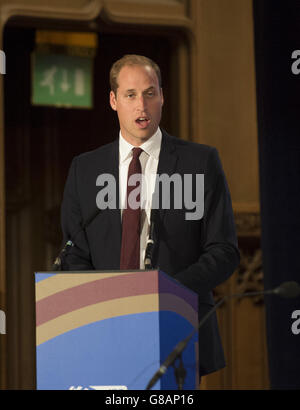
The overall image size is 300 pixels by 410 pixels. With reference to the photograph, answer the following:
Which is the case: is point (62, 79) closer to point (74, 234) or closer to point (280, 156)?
point (280, 156)

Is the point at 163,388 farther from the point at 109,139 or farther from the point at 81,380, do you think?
the point at 109,139

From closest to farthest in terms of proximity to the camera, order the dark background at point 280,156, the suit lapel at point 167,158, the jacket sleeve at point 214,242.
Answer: the jacket sleeve at point 214,242, the suit lapel at point 167,158, the dark background at point 280,156

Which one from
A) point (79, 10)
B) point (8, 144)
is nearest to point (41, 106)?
point (8, 144)

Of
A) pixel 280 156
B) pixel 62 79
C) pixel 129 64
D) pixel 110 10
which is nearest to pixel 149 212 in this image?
pixel 129 64

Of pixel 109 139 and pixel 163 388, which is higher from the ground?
pixel 109 139

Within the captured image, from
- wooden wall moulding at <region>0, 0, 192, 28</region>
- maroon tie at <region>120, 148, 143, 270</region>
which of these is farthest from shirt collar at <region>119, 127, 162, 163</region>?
wooden wall moulding at <region>0, 0, 192, 28</region>

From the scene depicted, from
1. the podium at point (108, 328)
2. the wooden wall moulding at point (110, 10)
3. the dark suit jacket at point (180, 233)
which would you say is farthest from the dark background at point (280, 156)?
the podium at point (108, 328)

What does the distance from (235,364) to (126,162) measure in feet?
9.85

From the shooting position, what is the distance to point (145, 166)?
8.77 ft

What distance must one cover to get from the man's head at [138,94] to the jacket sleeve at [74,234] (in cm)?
28

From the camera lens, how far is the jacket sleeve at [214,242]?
2438mm

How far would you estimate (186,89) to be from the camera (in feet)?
17.9

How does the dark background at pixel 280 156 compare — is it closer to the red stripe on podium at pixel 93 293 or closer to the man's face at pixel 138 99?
the man's face at pixel 138 99

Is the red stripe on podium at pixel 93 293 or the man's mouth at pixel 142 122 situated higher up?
the man's mouth at pixel 142 122
